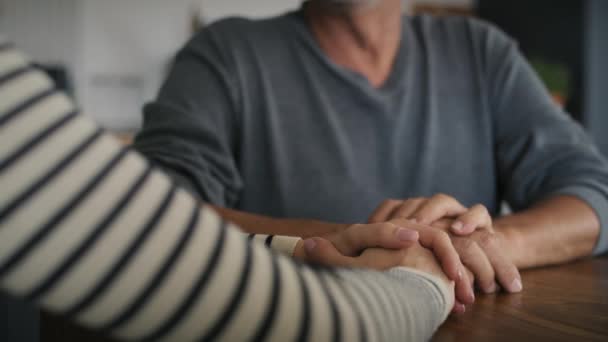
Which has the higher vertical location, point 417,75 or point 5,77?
point 5,77

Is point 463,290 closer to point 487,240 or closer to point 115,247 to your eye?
point 487,240

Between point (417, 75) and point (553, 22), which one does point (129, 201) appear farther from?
point (553, 22)

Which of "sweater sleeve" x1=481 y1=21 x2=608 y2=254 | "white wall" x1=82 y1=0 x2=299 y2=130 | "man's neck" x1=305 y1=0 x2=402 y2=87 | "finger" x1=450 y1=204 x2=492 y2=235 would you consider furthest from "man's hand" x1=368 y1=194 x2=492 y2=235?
"white wall" x1=82 y1=0 x2=299 y2=130

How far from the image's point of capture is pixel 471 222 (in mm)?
554

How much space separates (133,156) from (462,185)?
2.86ft

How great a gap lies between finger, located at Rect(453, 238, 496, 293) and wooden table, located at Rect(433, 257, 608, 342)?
14mm

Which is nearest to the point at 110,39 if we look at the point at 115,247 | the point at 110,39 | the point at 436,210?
the point at 110,39

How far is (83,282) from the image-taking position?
0.22 meters

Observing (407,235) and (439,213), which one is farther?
(439,213)

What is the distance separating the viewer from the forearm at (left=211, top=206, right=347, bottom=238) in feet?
1.94

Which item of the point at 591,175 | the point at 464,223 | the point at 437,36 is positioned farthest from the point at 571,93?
the point at 464,223

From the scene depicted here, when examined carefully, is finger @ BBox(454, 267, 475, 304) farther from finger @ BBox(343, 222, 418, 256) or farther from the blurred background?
the blurred background

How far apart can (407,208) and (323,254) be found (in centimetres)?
17

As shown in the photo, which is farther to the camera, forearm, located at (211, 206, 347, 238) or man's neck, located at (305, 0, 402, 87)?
man's neck, located at (305, 0, 402, 87)
